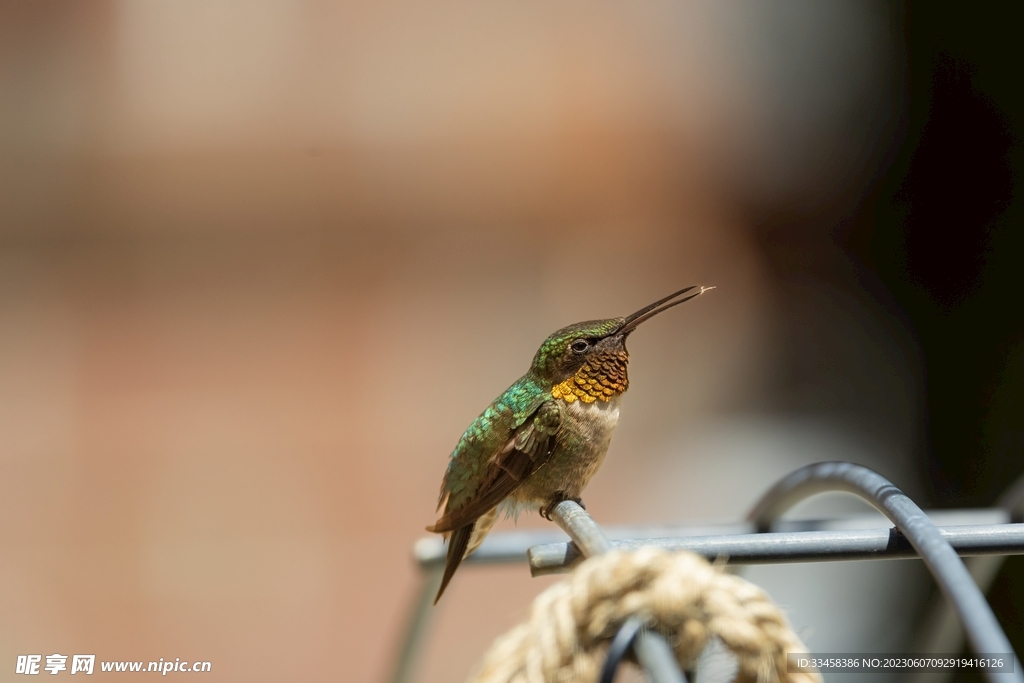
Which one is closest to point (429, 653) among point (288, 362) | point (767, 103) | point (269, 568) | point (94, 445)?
point (269, 568)

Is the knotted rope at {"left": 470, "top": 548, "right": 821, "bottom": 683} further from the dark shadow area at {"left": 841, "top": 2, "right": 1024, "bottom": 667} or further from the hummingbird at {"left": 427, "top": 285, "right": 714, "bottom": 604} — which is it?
the dark shadow area at {"left": 841, "top": 2, "right": 1024, "bottom": 667}

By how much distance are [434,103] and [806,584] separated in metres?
2.10

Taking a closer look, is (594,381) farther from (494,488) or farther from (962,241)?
(962,241)

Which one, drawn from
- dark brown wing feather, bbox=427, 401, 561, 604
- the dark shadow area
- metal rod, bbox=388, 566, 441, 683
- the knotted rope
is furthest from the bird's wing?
the dark shadow area

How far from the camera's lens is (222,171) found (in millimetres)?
3162

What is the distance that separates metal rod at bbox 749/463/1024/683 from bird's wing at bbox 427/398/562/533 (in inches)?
10.9

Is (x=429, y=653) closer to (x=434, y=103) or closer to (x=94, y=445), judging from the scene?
(x=94, y=445)

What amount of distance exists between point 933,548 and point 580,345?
468mm

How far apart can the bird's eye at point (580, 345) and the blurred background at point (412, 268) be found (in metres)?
2.08

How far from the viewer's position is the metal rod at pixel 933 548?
0.48m

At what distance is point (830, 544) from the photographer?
1.99 feet

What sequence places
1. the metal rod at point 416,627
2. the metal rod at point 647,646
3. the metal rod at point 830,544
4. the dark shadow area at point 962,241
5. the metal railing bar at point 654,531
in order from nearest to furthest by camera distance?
the metal rod at point 647,646 → the metal rod at point 830,544 → the metal railing bar at point 654,531 → the metal rod at point 416,627 → the dark shadow area at point 962,241

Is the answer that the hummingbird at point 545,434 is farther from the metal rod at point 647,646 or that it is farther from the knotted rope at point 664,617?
the knotted rope at point 664,617
